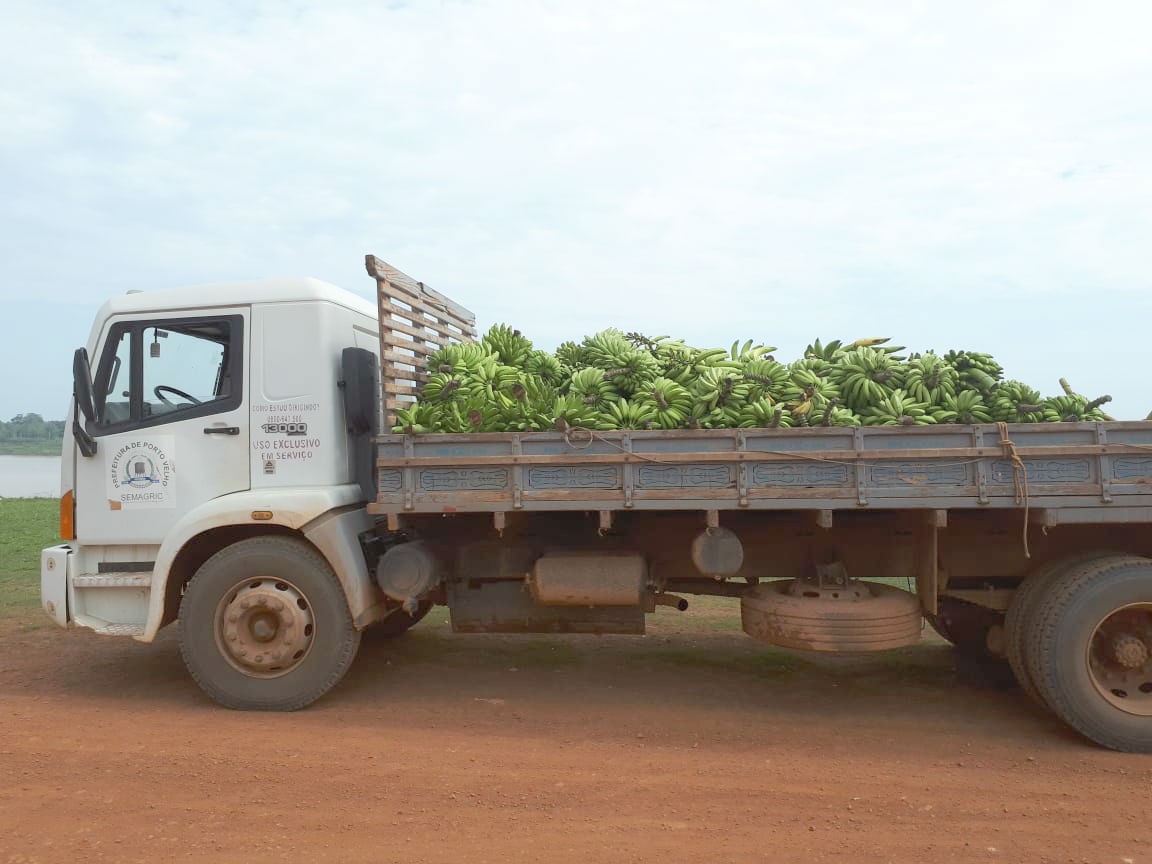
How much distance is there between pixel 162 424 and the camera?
17.8ft

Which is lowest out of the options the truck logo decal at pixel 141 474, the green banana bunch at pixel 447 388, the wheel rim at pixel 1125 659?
the wheel rim at pixel 1125 659

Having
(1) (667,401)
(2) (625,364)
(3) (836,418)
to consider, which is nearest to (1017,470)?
(3) (836,418)

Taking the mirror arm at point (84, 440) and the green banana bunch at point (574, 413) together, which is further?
the mirror arm at point (84, 440)

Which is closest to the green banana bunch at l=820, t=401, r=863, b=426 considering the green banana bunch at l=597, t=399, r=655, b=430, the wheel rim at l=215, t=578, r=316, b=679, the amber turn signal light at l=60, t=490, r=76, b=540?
the green banana bunch at l=597, t=399, r=655, b=430

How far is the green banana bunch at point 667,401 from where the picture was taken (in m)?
5.09

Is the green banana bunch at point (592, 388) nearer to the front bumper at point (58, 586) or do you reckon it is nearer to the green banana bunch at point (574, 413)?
the green banana bunch at point (574, 413)

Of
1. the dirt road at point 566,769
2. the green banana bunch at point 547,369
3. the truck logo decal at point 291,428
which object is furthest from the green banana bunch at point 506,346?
the dirt road at point 566,769

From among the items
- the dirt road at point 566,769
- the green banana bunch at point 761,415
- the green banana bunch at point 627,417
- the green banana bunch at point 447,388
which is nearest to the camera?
the dirt road at point 566,769

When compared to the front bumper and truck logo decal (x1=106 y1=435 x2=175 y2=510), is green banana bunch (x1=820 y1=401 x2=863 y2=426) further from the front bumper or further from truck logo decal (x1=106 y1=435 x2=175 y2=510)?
the front bumper

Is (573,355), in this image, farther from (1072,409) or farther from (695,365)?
(1072,409)

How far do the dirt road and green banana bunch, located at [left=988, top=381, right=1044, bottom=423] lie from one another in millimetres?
1871

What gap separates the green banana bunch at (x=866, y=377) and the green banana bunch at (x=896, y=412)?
6 centimetres

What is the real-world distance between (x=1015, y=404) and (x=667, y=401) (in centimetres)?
205

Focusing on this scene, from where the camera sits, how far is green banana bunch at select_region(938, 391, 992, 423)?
4.95 metres
